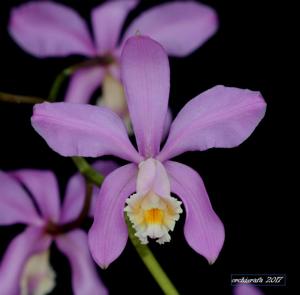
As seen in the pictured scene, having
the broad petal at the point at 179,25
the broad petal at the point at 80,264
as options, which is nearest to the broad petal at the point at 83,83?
the broad petal at the point at 179,25

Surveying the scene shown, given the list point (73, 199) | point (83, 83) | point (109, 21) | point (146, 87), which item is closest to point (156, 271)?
point (146, 87)

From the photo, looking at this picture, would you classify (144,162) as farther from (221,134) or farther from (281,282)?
(281,282)

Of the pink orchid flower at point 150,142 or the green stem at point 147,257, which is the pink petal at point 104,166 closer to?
the green stem at point 147,257

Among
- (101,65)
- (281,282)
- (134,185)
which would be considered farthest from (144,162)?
(101,65)

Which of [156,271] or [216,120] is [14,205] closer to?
[156,271]

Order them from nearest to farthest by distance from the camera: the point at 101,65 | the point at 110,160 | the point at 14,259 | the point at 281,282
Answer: the point at 281,282 → the point at 14,259 → the point at 110,160 → the point at 101,65

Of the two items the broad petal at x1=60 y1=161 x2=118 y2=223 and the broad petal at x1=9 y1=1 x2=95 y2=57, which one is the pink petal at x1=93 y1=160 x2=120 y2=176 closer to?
the broad petal at x1=60 y1=161 x2=118 y2=223

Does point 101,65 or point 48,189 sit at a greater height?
point 101,65
